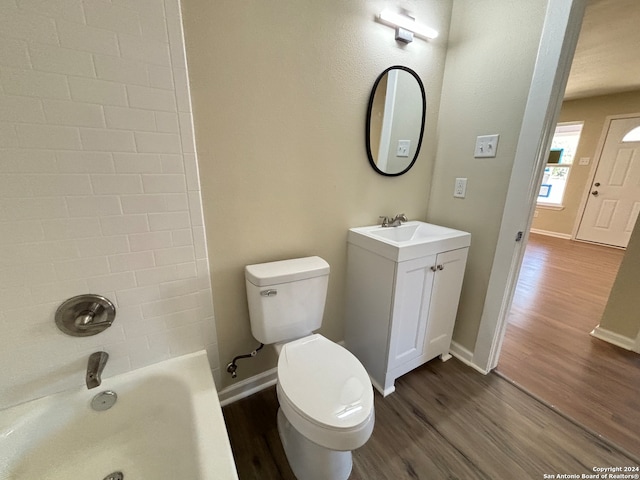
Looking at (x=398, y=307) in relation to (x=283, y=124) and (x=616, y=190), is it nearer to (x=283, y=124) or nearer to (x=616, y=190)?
(x=283, y=124)

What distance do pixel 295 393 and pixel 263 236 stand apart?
0.69 metres

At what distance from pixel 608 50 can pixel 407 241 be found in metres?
3.07

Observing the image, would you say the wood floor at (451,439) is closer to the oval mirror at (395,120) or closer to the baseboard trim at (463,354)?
the baseboard trim at (463,354)

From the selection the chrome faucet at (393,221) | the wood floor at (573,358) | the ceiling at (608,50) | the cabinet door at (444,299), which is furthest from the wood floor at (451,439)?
the ceiling at (608,50)

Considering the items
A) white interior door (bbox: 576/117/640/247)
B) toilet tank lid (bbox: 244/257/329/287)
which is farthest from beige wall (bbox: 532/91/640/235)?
toilet tank lid (bbox: 244/257/329/287)

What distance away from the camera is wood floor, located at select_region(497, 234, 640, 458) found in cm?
133

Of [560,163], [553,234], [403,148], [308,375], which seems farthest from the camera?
[553,234]

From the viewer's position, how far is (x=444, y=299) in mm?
1507

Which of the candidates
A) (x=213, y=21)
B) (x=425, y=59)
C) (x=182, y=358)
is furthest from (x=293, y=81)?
(x=182, y=358)

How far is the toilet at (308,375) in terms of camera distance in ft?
2.80

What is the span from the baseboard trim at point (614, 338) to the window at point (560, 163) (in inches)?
128

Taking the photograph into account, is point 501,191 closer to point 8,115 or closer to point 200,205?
point 200,205

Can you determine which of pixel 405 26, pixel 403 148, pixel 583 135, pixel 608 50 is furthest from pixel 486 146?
pixel 583 135

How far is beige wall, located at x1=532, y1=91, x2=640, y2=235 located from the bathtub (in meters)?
5.78
